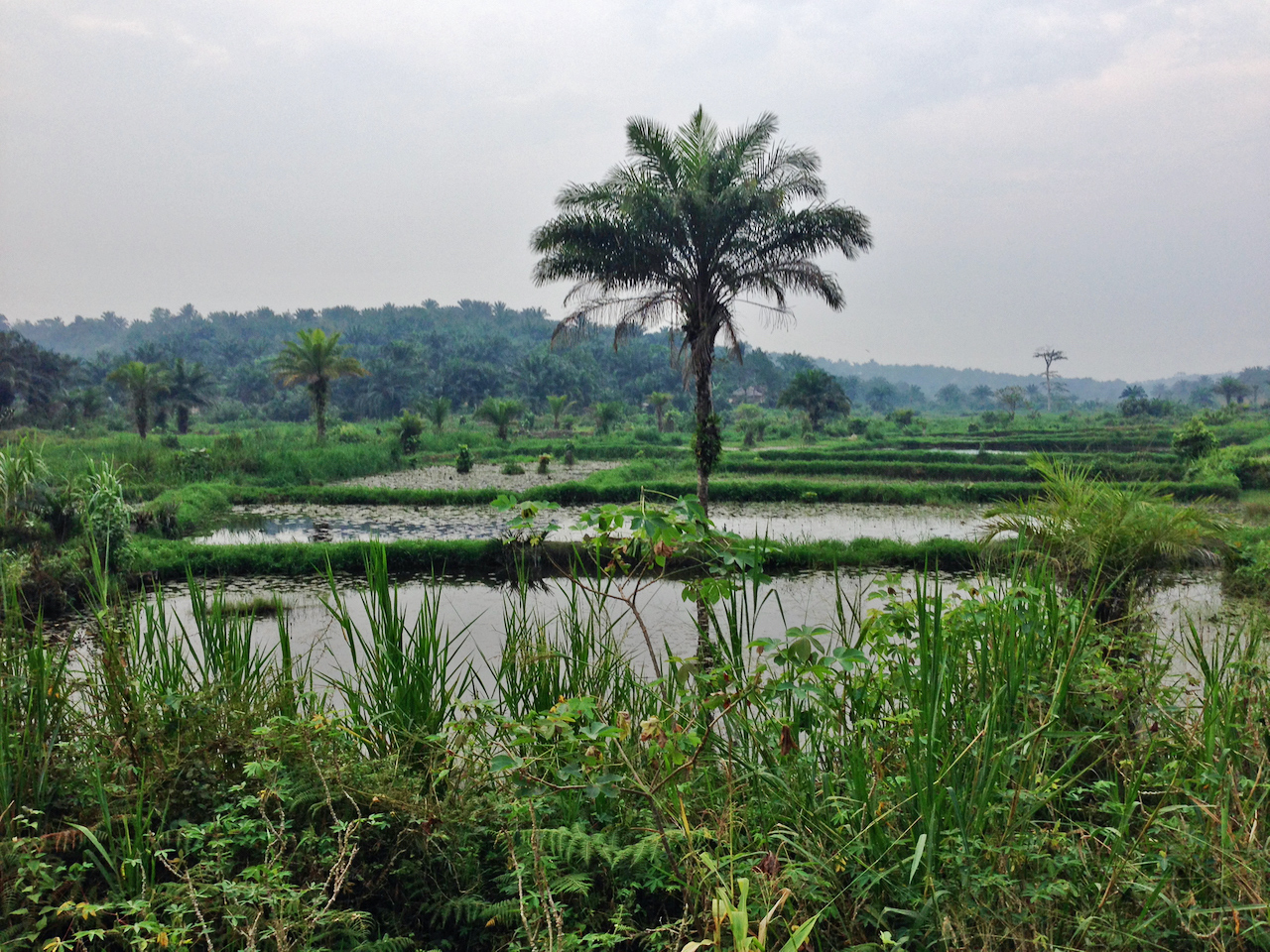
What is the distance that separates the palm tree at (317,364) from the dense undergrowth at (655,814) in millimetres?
25244

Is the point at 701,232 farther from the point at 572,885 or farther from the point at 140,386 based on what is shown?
the point at 140,386

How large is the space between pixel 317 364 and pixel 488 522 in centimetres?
1575

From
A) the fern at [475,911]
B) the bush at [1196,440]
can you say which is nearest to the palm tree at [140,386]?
the fern at [475,911]

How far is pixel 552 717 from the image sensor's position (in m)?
1.64

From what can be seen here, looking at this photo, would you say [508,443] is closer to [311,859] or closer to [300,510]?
[300,510]

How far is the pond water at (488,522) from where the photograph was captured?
39.7ft

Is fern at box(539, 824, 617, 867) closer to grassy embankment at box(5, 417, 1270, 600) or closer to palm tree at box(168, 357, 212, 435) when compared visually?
grassy embankment at box(5, 417, 1270, 600)

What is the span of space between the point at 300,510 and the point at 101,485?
7.01 metres

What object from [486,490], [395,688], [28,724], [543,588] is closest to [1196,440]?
[486,490]

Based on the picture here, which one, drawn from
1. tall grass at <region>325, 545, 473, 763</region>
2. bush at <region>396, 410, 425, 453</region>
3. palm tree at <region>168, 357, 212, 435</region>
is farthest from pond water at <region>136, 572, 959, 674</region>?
palm tree at <region>168, 357, 212, 435</region>

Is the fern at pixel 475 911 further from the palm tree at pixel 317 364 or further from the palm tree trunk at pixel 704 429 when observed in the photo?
the palm tree at pixel 317 364

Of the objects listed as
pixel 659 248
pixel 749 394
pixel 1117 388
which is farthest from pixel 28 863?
pixel 1117 388

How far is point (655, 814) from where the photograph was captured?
5.39ft

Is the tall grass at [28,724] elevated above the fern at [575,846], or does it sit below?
above
